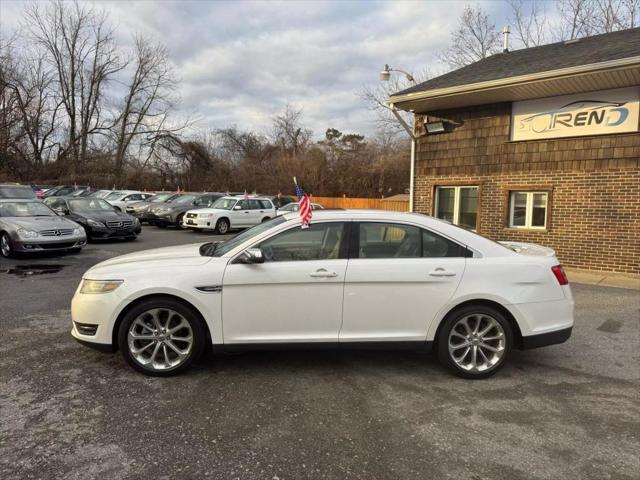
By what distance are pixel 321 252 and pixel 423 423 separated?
5.40 feet

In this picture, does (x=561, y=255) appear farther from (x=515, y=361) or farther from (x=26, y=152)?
(x=26, y=152)


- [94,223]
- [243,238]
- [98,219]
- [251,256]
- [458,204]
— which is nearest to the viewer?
[251,256]

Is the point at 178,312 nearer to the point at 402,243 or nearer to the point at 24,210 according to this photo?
the point at 402,243

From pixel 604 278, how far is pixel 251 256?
324 inches

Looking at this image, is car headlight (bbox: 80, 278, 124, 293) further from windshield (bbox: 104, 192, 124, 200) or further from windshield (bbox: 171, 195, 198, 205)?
windshield (bbox: 104, 192, 124, 200)

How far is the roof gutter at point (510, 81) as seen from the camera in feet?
27.0

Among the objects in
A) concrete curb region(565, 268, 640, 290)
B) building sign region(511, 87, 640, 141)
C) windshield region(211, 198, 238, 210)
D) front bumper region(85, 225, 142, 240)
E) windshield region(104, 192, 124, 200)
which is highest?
building sign region(511, 87, 640, 141)

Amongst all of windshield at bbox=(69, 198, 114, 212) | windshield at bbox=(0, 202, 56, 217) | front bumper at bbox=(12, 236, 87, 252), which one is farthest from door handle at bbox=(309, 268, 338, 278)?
windshield at bbox=(69, 198, 114, 212)

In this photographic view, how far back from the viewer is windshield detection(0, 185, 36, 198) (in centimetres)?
1323

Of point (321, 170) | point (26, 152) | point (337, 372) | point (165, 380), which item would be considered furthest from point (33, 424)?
point (26, 152)

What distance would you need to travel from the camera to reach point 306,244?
420 centimetres

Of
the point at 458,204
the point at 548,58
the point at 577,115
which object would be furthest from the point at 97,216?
the point at 577,115

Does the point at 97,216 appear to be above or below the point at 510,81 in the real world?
below

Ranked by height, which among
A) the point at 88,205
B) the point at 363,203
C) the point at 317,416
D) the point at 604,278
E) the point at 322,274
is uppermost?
the point at 363,203
